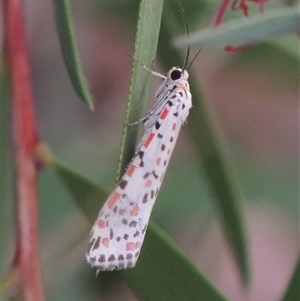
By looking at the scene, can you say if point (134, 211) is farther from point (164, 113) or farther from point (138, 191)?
point (164, 113)

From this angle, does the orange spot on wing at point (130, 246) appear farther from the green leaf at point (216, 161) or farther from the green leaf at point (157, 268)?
the green leaf at point (216, 161)

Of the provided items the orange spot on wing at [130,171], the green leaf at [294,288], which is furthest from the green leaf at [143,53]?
the green leaf at [294,288]

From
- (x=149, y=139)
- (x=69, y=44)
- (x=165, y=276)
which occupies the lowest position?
(x=165, y=276)

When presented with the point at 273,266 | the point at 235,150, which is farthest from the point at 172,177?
the point at 273,266

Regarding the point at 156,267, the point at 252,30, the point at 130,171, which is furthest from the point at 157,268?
the point at 252,30

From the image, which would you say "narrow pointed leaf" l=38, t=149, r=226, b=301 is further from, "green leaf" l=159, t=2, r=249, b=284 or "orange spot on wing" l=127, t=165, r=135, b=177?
"green leaf" l=159, t=2, r=249, b=284

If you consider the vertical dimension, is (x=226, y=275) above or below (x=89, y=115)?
below

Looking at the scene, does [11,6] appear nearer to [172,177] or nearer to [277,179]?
[172,177]
